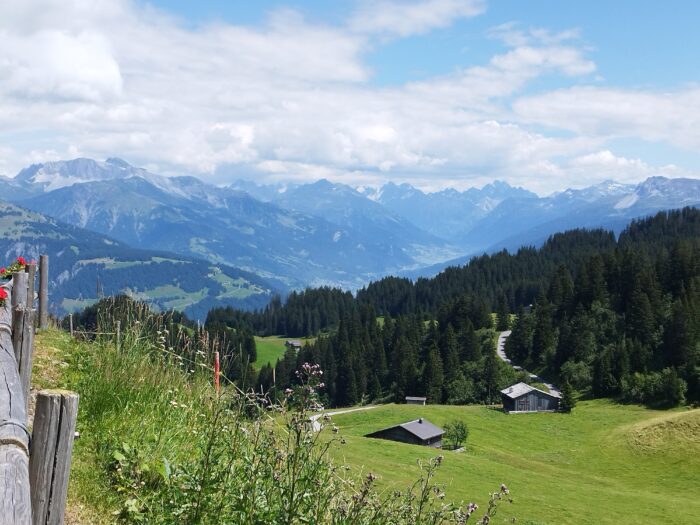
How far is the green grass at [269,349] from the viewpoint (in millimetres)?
147913

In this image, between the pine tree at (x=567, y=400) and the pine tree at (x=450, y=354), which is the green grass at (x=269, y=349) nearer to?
the pine tree at (x=450, y=354)

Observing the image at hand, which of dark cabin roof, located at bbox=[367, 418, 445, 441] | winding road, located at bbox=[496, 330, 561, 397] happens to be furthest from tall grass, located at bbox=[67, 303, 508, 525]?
winding road, located at bbox=[496, 330, 561, 397]

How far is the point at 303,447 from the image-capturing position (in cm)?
510

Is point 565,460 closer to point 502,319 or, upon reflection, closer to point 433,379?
point 433,379

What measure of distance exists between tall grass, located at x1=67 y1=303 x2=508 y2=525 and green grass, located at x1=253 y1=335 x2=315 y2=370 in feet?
443

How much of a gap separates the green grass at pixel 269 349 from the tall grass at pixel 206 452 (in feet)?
443

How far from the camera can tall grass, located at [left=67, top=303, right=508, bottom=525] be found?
5.05m

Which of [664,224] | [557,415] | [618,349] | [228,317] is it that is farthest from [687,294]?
[228,317]

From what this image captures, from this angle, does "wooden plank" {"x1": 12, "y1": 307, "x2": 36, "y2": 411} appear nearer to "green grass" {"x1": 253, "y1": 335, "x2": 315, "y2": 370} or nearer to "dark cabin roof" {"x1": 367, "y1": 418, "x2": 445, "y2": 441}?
"dark cabin roof" {"x1": 367, "y1": 418, "x2": 445, "y2": 441}

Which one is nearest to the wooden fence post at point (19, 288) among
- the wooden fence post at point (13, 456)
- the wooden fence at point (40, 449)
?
the wooden fence post at point (13, 456)

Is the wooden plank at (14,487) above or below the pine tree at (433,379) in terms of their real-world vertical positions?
above

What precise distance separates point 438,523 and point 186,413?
3.57 m

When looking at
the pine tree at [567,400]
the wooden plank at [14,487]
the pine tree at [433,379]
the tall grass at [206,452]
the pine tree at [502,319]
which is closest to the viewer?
the wooden plank at [14,487]

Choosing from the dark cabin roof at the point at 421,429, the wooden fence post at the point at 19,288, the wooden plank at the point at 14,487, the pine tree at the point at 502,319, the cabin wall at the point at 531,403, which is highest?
the wooden fence post at the point at 19,288
